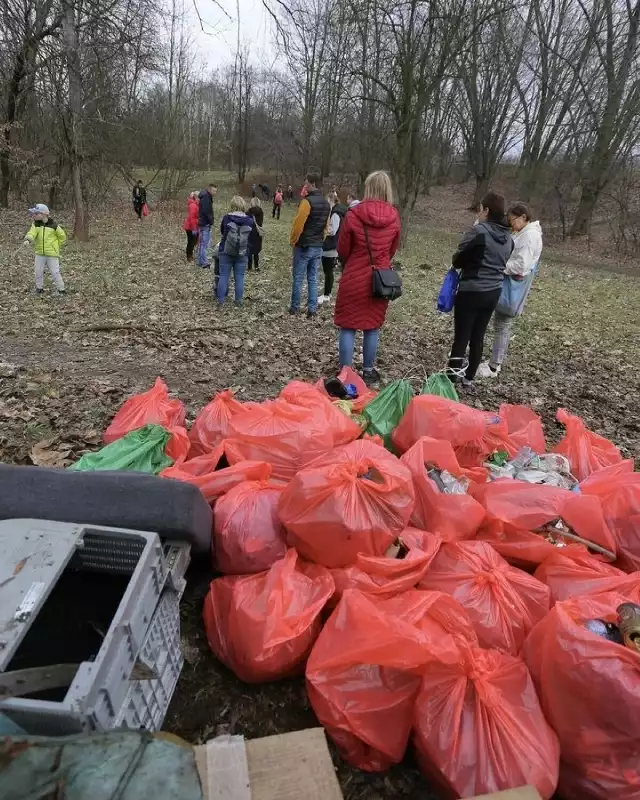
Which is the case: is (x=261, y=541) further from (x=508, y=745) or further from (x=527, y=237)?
(x=527, y=237)

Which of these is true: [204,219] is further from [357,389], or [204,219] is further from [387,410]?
[387,410]

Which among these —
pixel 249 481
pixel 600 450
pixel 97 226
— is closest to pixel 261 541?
pixel 249 481

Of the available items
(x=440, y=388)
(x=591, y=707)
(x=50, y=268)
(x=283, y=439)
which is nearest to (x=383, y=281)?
(x=440, y=388)

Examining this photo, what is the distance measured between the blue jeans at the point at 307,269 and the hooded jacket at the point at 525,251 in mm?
2939

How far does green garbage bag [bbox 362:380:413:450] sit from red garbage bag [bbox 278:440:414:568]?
0.98 m

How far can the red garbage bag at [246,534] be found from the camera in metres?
2.10

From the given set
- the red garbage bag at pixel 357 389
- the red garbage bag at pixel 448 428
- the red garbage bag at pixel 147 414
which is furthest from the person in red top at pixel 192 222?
the red garbage bag at pixel 448 428

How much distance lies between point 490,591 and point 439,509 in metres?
0.43

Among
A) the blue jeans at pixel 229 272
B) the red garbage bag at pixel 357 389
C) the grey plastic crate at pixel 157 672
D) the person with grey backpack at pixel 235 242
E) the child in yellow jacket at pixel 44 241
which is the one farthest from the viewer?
the child in yellow jacket at pixel 44 241

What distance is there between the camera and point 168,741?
100 centimetres

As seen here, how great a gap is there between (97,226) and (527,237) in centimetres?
1379

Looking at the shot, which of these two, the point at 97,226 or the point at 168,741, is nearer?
the point at 168,741

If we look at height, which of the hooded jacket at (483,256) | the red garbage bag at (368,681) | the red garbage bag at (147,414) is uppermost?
the hooded jacket at (483,256)

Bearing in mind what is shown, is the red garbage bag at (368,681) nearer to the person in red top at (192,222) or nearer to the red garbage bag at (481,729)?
the red garbage bag at (481,729)
